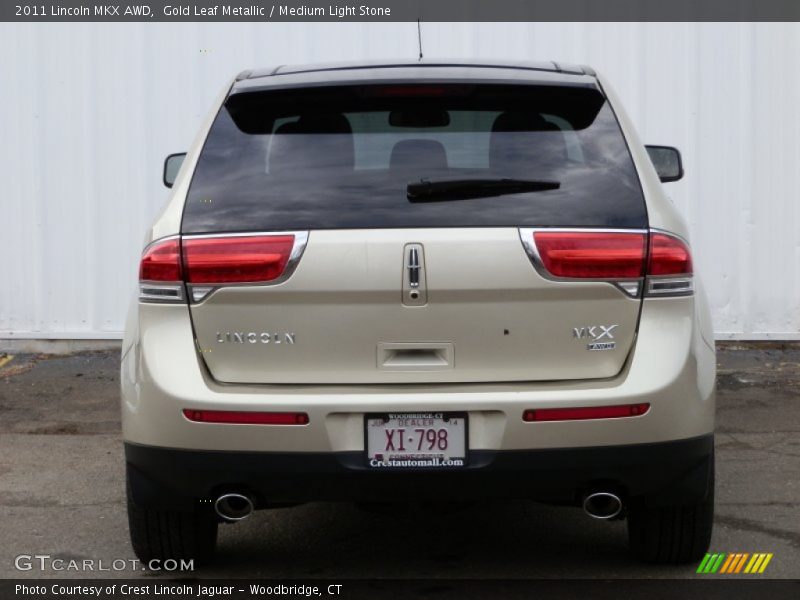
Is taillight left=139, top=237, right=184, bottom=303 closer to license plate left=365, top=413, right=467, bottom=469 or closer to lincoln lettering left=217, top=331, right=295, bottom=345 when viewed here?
lincoln lettering left=217, top=331, right=295, bottom=345

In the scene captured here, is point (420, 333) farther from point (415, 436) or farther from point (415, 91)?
point (415, 91)

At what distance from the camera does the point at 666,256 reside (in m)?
4.05

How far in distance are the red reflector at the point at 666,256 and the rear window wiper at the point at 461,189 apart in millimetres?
352

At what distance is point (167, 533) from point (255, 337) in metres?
0.95

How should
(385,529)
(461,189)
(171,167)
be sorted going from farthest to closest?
(171,167), (385,529), (461,189)

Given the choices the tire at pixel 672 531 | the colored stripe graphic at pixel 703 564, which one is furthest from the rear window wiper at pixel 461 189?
the colored stripe graphic at pixel 703 564

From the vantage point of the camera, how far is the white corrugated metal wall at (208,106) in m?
9.85

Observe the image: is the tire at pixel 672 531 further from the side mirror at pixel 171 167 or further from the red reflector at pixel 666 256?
the side mirror at pixel 171 167

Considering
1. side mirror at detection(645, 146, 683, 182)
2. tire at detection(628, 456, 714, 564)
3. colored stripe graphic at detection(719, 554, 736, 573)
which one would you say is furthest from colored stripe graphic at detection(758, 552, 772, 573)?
side mirror at detection(645, 146, 683, 182)

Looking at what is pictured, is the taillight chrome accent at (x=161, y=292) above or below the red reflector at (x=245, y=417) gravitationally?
above

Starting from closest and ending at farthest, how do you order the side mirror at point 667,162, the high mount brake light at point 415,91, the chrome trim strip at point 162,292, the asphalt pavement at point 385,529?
the chrome trim strip at point 162,292 → the high mount brake light at point 415,91 → the asphalt pavement at point 385,529 → the side mirror at point 667,162

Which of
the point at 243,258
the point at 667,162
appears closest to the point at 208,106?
the point at 667,162

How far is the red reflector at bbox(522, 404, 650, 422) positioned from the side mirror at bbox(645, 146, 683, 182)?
1775mm
